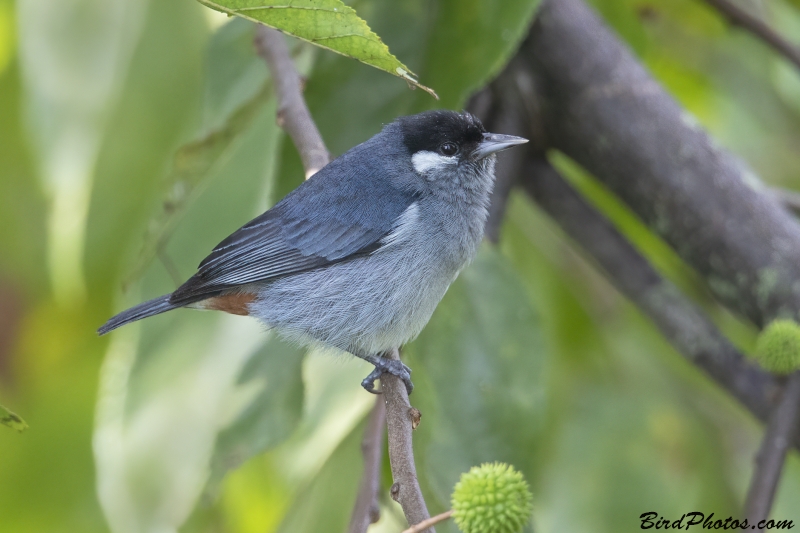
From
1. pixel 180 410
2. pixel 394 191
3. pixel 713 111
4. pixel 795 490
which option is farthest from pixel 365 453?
pixel 713 111

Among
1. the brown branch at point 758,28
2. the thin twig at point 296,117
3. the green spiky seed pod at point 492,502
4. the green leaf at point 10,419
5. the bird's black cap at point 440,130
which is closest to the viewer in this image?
the green leaf at point 10,419

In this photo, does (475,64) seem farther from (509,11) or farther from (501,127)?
(501,127)

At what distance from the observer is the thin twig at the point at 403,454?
6.28 feet

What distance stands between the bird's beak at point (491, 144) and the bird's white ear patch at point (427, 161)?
14 centimetres

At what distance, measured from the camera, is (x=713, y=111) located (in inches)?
175

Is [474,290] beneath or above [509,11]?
beneath

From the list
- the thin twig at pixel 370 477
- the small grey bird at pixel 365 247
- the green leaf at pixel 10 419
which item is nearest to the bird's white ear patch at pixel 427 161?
the small grey bird at pixel 365 247

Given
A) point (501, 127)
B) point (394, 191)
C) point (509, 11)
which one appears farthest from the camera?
point (501, 127)

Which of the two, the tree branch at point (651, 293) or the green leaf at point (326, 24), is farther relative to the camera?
the tree branch at point (651, 293)

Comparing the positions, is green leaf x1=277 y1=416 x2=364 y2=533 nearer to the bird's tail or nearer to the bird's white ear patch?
the bird's tail

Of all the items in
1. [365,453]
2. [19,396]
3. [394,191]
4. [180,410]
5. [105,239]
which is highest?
[394,191]

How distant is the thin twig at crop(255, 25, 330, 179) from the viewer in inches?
111

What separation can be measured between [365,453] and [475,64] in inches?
56.6

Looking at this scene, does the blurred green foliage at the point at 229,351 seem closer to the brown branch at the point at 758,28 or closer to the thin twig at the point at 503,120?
the thin twig at the point at 503,120
